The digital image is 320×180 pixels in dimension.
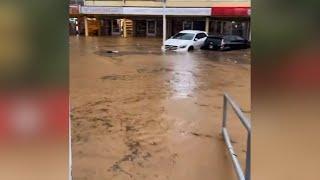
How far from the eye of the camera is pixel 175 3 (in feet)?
138

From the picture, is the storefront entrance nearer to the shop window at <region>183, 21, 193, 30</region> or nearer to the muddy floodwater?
the shop window at <region>183, 21, 193, 30</region>

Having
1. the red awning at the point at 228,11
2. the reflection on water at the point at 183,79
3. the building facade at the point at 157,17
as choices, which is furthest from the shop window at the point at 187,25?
the reflection on water at the point at 183,79

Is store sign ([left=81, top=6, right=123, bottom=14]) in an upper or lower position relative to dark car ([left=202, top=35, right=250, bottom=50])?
upper

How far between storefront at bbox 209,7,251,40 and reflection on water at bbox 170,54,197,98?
16878 mm

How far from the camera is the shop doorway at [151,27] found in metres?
47.3

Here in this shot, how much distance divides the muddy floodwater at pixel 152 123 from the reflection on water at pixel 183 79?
3cm

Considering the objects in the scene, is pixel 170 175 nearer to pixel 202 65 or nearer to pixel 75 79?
pixel 75 79

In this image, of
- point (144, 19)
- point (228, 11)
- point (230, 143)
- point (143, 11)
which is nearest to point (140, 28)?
point (144, 19)

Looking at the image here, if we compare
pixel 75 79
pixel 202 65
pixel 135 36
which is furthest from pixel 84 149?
pixel 135 36

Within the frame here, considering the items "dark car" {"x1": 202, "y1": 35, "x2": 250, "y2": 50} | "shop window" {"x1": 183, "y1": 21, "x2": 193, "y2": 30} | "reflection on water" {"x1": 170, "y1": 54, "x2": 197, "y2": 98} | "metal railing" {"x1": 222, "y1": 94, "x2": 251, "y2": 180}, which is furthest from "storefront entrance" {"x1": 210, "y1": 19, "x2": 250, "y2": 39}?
"metal railing" {"x1": 222, "y1": 94, "x2": 251, "y2": 180}

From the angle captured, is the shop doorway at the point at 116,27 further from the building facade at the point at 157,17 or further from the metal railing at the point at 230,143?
the metal railing at the point at 230,143

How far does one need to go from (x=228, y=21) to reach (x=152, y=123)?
35.7 m

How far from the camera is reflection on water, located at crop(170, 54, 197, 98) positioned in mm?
14391

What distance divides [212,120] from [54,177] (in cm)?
943
